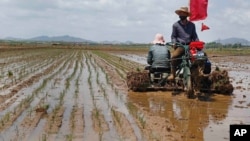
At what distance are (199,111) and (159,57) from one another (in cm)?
248

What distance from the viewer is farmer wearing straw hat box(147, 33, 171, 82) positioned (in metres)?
9.67

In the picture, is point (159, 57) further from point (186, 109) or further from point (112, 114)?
point (112, 114)

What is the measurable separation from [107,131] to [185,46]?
3.64 metres

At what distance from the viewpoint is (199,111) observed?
24.6 feet

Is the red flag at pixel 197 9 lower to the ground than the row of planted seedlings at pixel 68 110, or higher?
higher

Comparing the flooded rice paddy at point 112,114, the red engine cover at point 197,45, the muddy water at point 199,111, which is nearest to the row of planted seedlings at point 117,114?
the flooded rice paddy at point 112,114

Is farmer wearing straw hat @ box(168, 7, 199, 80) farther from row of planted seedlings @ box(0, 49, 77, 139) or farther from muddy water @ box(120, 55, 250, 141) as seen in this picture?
row of planted seedlings @ box(0, 49, 77, 139)

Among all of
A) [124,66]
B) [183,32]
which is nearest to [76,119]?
[183,32]

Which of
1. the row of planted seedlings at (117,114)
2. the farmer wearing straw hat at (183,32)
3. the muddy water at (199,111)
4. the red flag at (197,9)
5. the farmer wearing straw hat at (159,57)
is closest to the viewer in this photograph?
the row of planted seedlings at (117,114)

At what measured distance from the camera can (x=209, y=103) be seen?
843cm

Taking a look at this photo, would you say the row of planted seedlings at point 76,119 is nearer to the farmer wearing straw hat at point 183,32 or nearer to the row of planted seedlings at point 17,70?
the farmer wearing straw hat at point 183,32

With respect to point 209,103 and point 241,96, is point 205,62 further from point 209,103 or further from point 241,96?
point 241,96

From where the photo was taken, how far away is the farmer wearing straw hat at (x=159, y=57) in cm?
967

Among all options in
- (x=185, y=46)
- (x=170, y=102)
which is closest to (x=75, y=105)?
(x=170, y=102)
